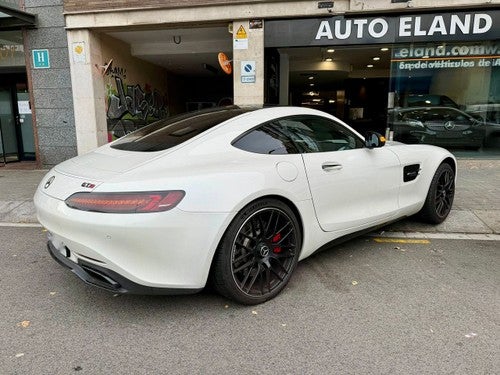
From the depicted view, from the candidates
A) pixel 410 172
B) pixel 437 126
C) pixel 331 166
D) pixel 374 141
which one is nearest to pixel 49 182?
pixel 331 166

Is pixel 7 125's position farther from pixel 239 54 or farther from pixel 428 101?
pixel 428 101

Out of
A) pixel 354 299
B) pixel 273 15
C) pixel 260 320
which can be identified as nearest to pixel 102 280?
pixel 260 320

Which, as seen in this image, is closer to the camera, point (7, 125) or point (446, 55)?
point (446, 55)

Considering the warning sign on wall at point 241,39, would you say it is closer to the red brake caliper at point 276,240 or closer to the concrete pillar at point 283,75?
the concrete pillar at point 283,75

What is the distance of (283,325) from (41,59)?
362 inches

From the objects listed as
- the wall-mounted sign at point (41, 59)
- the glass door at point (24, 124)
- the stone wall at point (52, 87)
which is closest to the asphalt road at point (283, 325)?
the stone wall at point (52, 87)

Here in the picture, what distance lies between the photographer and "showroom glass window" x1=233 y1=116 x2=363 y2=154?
127 inches

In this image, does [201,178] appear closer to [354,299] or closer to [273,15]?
[354,299]

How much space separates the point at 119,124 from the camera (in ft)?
34.9

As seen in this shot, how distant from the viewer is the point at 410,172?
170 inches

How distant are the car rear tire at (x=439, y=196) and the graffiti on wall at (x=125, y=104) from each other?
795 cm

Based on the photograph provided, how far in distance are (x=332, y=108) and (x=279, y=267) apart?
19.5 metres

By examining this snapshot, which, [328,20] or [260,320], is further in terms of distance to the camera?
[328,20]

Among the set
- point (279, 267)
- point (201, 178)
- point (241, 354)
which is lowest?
point (241, 354)
